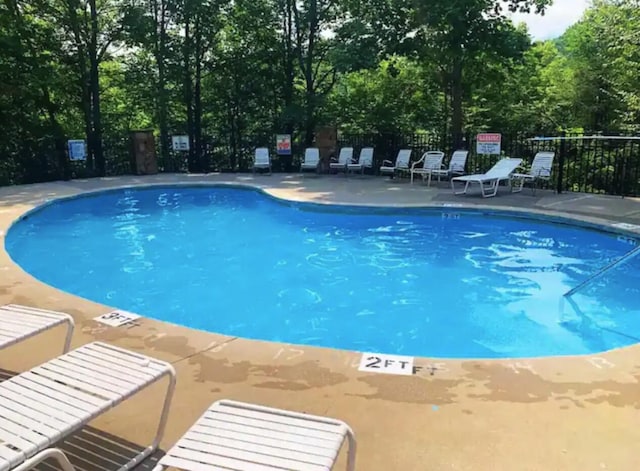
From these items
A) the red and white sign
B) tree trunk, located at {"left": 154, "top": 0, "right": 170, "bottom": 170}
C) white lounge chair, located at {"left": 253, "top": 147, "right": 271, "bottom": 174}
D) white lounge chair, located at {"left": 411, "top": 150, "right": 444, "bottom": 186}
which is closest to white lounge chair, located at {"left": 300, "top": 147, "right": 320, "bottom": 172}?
white lounge chair, located at {"left": 253, "top": 147, "right": 271, "bottom": 174}

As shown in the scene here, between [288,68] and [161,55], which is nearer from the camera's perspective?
[161,55]

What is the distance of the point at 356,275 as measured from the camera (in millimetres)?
6297

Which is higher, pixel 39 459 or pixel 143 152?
pixel 143 152

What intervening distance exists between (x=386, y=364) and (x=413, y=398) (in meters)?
0.41

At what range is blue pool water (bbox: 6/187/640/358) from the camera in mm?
4766

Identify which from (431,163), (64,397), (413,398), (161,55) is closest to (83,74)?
(161,55)

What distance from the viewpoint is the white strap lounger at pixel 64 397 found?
1.73m

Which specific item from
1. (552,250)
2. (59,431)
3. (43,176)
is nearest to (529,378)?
(59,431)

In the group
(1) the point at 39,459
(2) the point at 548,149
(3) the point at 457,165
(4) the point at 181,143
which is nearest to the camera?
(1) the point at 39,459

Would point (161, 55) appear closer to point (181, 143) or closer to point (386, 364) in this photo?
point (181, 143)

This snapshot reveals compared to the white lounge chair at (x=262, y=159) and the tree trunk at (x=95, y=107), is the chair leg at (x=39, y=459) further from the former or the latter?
the tree trunk at (x=95, y=107)

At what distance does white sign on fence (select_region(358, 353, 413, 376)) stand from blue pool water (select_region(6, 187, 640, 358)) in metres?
1.24

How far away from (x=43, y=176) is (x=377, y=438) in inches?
535

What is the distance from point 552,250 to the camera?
7176 millimetres
